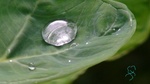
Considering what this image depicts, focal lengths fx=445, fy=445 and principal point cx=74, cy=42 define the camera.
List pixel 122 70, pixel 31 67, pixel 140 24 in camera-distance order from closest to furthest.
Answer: pixel 31 67, pixel 140 24, pixel 122 70

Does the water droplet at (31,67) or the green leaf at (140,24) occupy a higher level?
the water droplet at (31,67)

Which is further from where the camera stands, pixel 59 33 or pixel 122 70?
pixel 122 70

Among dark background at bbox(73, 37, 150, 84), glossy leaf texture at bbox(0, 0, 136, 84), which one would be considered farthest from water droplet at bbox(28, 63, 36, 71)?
dark background at bbox(73, 37, 150, 84)

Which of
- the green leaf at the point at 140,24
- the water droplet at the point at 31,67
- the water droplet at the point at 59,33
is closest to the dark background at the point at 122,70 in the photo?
the green leaf at the point at 140,24

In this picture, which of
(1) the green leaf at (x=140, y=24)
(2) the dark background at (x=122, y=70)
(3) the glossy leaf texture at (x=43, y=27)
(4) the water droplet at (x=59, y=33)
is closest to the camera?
(3) the glossy leaf texture at (x=43, y=27)

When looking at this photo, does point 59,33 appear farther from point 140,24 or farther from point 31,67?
point 140,24

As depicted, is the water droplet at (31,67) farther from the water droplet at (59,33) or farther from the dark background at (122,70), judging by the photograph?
the dark background at (122,70)

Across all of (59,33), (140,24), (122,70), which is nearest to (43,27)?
(59,33)
